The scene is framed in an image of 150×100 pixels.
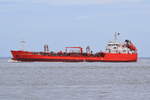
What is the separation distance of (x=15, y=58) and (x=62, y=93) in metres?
75.9

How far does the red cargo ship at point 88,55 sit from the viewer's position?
107175 mm

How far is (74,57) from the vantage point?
110688 mm

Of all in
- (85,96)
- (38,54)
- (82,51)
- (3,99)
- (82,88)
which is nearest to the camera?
(3,99)

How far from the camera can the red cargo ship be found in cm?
10718

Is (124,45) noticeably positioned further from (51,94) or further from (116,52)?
(51,94)

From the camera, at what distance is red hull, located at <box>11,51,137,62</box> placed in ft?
350

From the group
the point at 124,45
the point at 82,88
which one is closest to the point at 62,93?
the point at 82,88

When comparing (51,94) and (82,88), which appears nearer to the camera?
(51,94)

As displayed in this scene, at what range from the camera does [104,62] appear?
11456 centimetres

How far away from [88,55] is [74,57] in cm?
303

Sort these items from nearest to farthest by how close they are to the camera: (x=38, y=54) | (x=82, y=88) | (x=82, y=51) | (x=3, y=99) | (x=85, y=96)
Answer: (x=3, y=99), (x=85, y=96), (x=82, y=88), (x=38, y=54), (x=82, y=51)

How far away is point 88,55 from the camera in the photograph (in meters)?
111

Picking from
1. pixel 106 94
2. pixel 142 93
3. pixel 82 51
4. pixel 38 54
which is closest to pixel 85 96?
pixel 106 94

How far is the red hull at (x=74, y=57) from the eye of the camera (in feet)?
350
